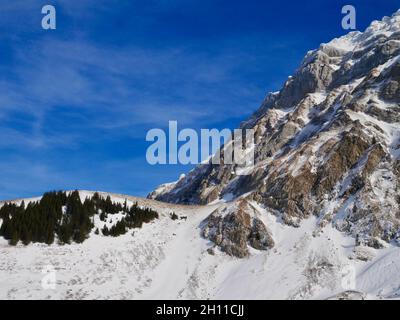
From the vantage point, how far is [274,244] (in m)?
52.9

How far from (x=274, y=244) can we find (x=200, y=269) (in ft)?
29.3

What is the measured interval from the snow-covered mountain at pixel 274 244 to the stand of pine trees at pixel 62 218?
1.16 metres

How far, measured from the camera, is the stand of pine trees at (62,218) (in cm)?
4934

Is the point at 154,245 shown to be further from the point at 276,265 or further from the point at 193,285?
the point at 276,265

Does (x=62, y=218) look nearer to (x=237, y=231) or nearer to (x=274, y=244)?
(x=237, y=231)

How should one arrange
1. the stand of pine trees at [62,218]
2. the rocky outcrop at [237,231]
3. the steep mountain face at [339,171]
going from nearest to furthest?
the stand of pine trees at [62,218] → the steep mountain face at [339,171] → the rocky outcrop at [237,231]

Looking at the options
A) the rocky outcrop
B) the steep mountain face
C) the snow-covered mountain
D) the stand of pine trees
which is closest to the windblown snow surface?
the snow-covered mountain

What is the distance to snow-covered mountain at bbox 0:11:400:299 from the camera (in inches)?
1699

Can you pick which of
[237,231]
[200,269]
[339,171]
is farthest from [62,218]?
[339,171]

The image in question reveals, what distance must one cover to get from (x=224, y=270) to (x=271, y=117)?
91.6m

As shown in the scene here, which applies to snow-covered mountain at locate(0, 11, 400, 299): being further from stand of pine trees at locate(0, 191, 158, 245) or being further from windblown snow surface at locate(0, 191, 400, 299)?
stand of pine trees at locate(0, 191, 158, 245)

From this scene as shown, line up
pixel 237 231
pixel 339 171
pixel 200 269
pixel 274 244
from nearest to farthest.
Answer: pixel 200 269 < pixel 274 244 < pixel 237 231 < pixel 339 171

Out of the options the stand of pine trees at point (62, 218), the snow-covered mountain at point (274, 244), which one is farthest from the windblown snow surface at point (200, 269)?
the stand of pine trees at point (62, 218)

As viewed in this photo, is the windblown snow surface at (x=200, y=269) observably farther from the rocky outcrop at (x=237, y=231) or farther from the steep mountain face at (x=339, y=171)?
the steep mountain face at (x=339, y=171)
